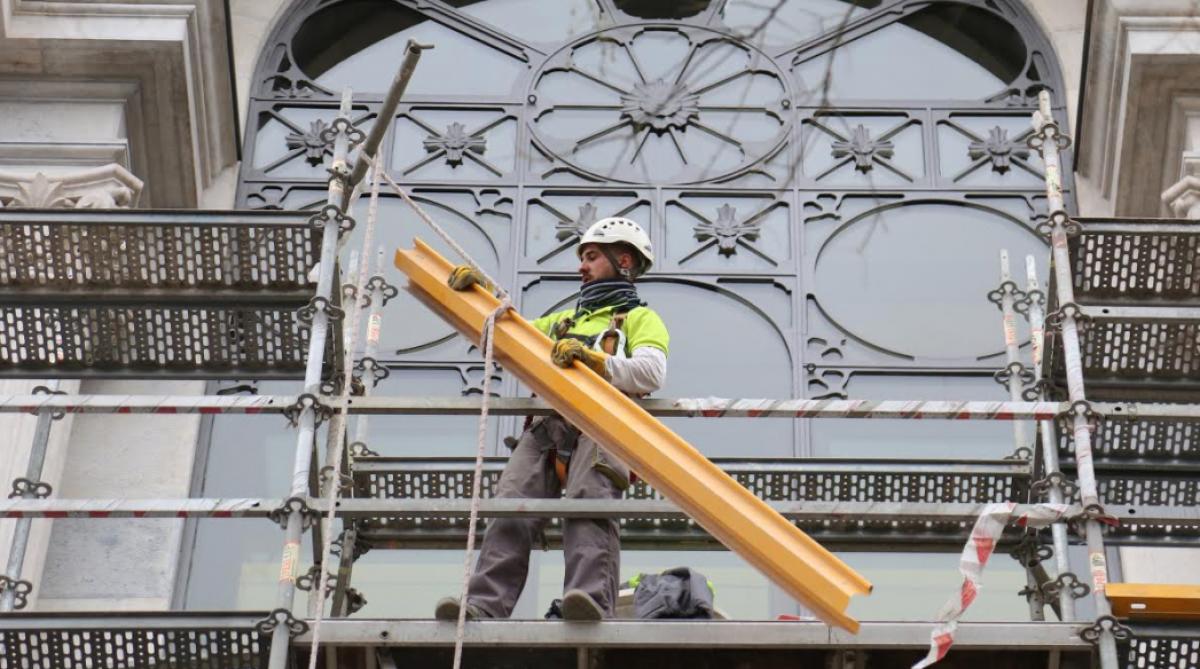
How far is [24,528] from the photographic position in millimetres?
11742

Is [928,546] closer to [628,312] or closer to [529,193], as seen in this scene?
[628,312]

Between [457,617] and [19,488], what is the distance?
9.78 ft

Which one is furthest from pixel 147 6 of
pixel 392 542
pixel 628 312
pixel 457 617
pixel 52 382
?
pixel 457 617

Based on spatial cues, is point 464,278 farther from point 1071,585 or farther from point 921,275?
point 921,275

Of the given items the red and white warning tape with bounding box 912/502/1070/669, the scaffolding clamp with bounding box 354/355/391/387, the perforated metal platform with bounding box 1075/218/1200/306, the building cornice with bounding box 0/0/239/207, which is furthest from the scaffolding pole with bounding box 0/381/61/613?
the perforated metal platform with bounding box 1075/218/1200/306

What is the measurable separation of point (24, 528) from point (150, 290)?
1344mm

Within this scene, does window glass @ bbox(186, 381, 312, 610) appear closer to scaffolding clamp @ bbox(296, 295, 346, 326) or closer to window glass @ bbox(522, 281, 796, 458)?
window glass @ bbox(522, 281, 796, 458)

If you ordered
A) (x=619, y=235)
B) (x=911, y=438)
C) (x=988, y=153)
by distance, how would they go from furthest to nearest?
1. (x=988, y=153)
2. (x=911, y=438)
3. (x=619, y=235)

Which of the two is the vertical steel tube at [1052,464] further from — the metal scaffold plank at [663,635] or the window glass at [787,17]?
the window glass at [787,17]

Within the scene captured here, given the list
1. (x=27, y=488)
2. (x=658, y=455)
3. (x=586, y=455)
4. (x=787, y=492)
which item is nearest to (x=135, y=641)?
(x=27, y=488)

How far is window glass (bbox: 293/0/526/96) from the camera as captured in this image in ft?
53.9

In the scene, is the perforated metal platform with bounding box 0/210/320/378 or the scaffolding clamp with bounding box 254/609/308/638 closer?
the scaffolding clamp with bounding box 254/609/308/638

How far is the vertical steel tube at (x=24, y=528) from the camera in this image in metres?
11.4

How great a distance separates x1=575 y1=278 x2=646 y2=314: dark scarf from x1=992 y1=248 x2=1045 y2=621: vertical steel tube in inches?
101
